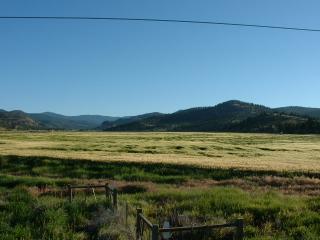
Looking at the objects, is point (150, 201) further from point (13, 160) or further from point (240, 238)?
point (13, 160)

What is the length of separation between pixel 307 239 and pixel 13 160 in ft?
130

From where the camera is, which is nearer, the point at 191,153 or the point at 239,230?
the point at 239,230

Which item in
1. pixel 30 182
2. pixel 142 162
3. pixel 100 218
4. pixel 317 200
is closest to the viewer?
pixel 100 218

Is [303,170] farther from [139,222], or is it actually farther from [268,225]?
[139,222]

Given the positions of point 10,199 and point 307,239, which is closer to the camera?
point 307,239

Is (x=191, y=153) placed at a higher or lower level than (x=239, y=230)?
lower

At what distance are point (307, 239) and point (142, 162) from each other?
3280cm

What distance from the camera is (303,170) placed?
1631 inches

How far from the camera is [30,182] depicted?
33.2 meters

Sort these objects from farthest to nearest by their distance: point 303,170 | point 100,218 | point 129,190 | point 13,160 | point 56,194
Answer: point 13,160
point 303,170
point 129,190
point 56,194
point 100,218

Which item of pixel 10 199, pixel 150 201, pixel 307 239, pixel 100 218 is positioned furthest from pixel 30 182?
pixel 307 239

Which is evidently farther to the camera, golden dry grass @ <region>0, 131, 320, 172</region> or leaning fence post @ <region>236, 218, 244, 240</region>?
golden dry grass @ <region>0, 131, 320, 172</region>

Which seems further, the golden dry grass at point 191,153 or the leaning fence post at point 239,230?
the golden dry grass at point 191,153

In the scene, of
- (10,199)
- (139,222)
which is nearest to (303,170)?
(10,199)
